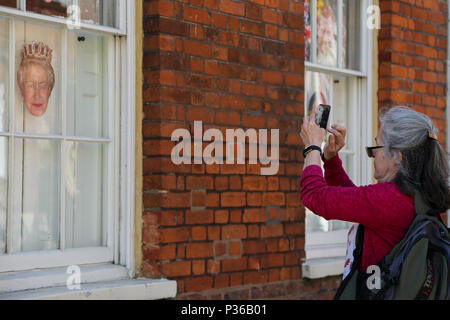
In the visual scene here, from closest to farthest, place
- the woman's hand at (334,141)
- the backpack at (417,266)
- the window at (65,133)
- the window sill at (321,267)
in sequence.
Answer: the backpack at (417,266) → the woman's hand at (334,141) → the window at (65,133) → the window sill at (321,267)

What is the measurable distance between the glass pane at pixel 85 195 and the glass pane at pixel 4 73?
409 millimetres

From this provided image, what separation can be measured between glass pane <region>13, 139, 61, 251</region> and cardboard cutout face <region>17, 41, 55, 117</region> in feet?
0.63

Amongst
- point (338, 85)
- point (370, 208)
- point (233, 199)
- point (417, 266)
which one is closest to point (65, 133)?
point (233, 199)

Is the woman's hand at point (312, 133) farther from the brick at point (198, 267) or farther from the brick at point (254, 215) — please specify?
the brick at point (254, 215)

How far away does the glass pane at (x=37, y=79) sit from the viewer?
403cm

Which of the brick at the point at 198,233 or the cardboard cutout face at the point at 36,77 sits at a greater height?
the cardboard cutout face at the point at 36,77

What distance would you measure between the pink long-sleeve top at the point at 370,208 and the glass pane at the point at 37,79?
1.61m

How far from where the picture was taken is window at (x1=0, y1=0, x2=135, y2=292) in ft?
13.1

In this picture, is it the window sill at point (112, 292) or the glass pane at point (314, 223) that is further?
Result: the glass pane at point (314, 223)

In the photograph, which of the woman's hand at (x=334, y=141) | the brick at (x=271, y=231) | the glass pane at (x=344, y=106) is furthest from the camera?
the glass pane at (x=344, y=106)

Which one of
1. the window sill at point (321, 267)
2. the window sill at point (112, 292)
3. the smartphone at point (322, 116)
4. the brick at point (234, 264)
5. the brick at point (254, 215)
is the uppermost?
the smartphone at point (322, 116)

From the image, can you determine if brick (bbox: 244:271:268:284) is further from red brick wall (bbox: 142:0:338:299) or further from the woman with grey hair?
the woman with grey hair

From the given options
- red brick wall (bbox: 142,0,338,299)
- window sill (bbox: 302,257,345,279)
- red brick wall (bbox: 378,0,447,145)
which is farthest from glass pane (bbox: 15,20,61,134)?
red brick wall (bbox: 378,0,447,145)

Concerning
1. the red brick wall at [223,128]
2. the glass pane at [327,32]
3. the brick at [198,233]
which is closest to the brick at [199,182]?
the red brick wall at [223,128]
